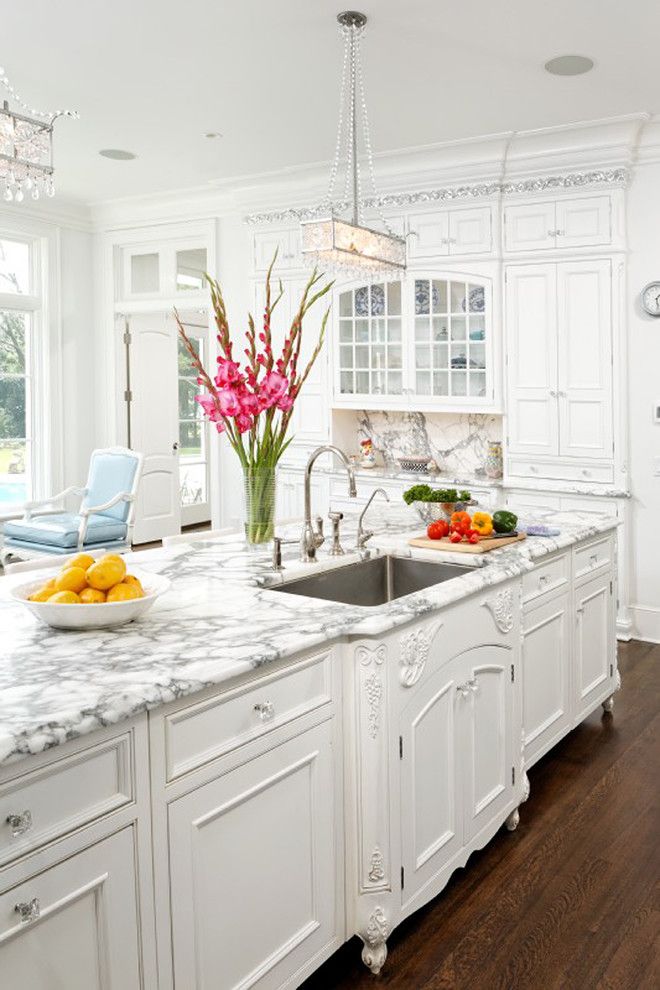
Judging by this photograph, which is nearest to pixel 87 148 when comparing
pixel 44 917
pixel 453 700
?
pixel 453 700

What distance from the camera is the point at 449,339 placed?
18.3ft

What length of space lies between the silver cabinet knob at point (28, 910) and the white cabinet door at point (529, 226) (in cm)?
465

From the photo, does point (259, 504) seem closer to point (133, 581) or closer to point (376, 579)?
point (376, 579)

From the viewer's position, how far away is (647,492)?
16.3 ft

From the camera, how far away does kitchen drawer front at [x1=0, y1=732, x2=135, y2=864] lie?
1.31 meters

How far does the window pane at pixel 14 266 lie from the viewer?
267 inches

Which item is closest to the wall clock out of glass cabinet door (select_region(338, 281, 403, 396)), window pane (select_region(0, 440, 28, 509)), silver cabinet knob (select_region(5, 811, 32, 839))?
glass cabinet door (select_region(338, 281, 403, 396))

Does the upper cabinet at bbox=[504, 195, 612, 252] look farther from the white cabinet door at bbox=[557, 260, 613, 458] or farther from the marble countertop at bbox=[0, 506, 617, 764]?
the marble countertop at bbox=[0, 506, 617, 764]

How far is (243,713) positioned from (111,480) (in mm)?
4521

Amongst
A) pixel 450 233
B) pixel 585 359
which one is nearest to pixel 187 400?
pixel 450 233

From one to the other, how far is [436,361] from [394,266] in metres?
2.36

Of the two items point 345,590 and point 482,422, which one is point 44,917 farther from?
point 482,422

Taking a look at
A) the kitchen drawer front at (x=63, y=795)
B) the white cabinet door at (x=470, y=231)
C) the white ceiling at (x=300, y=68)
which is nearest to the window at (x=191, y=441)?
the white ceiling at (x=300, y=68)

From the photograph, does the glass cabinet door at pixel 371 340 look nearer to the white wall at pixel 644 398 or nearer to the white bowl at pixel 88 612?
the white wall at pixel 644 398
